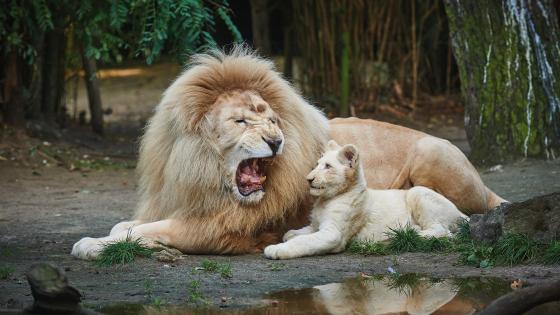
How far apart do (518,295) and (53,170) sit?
7.49 m

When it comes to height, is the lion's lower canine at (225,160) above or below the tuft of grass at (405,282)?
above

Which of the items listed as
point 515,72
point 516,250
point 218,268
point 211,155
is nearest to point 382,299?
point 218,268

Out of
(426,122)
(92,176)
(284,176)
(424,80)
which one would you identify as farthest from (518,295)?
(424,80)

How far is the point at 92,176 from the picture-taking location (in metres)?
10.9

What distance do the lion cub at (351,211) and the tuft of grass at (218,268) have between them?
430mm

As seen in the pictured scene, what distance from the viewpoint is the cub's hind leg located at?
22.7 ft

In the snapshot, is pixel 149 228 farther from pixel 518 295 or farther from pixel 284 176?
pixel 518 295

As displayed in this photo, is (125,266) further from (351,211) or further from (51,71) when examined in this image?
(51,71)

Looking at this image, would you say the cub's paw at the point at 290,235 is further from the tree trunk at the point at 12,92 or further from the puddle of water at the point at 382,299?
the tree trunk at the point at 12,92

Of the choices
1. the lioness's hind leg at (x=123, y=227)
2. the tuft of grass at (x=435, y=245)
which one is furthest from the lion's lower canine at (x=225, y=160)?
the tuft of grass at (x=435, y=245)

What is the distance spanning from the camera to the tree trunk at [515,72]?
9.77 metres

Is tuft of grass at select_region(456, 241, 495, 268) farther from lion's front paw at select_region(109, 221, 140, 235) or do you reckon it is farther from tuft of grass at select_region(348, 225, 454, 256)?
lion's front paw at select_region(109, 221, 140, 235)

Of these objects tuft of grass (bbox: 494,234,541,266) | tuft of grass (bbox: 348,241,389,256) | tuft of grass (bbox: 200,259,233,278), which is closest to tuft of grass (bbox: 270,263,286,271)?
tuft of grass (bbox: 200,259,233,278)

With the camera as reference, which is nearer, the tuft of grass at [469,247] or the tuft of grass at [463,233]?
the tuft of grass at [469,247]
